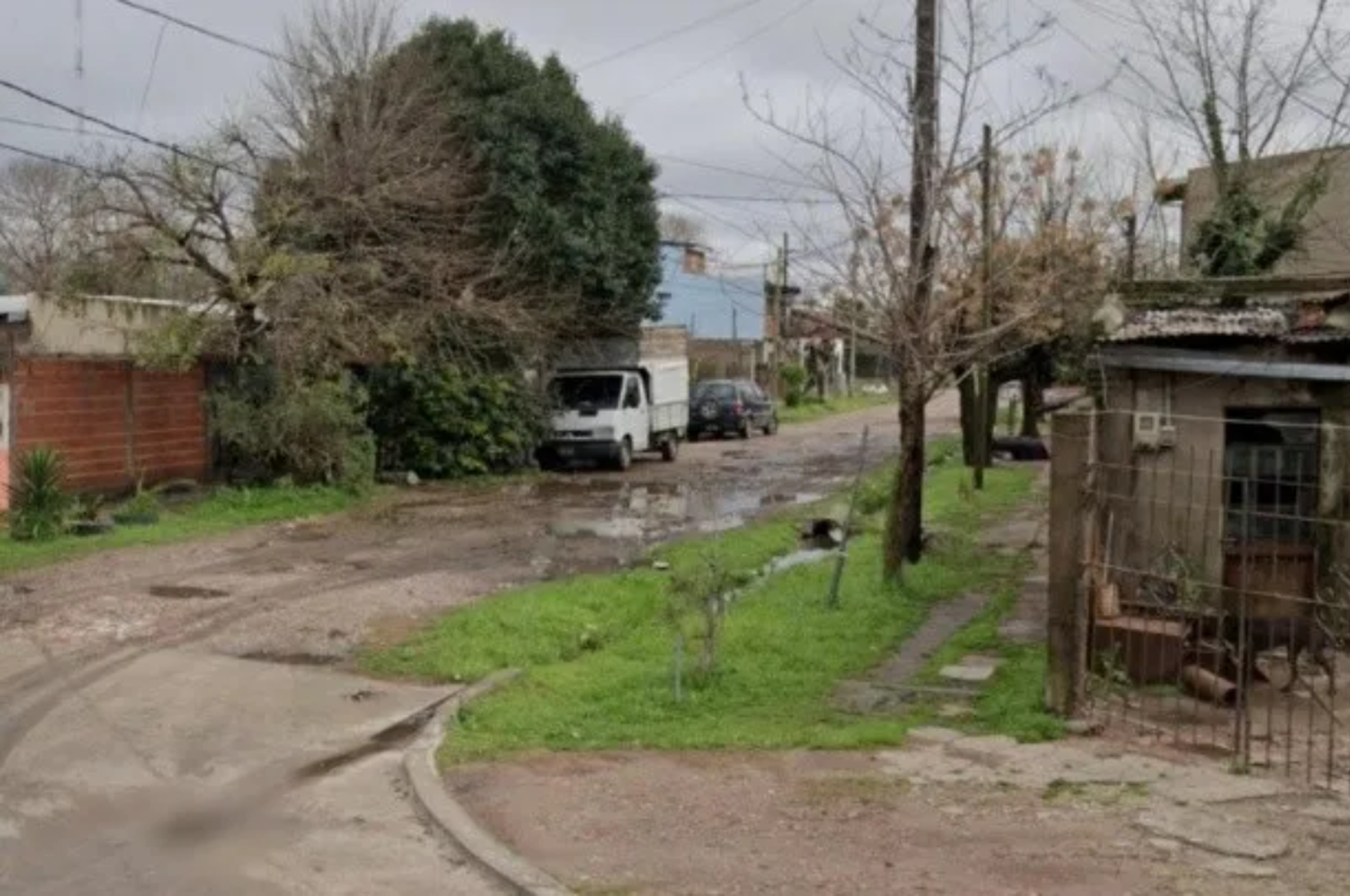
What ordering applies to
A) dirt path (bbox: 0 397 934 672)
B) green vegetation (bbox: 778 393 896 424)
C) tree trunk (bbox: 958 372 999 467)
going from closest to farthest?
dirt path (bbox: 0 397 934 672) → tree trunk (bbox: 958 372 999 467) → green vegetation (bbox: 778 393 896 424)

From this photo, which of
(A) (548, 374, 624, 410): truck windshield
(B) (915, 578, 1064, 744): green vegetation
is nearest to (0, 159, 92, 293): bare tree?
(A) (548, 374, 624, 410): truck windshield

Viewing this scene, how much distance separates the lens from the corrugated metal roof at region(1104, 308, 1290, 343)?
11289 mm

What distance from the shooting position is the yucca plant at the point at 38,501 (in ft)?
55.1

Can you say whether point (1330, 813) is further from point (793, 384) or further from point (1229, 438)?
point (793, 384)

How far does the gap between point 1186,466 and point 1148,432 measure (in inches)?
16.4

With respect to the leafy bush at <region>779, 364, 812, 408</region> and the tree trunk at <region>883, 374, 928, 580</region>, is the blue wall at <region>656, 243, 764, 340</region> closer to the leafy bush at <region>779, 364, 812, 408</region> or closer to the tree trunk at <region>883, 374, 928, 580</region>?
the leafy bush at <region>779, 364, 812, 408</region>

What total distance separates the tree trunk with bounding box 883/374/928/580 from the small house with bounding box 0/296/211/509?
37.2 feet

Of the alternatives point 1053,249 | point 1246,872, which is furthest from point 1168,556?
point 1053,249

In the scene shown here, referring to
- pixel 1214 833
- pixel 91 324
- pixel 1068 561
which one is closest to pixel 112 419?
pixel 91 324

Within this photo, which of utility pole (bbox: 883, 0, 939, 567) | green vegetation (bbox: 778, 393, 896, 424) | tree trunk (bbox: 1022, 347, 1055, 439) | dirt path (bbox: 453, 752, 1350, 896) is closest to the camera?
dirt path (bbox: 453, 752, 1350, 896)

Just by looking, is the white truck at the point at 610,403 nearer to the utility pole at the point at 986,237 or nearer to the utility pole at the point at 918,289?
Result: the utility pole at the point at 986,237

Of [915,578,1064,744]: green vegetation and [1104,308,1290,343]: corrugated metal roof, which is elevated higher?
[1104,308,1290,343]: corrugated metal roof

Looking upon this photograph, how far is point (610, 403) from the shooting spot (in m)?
29.5

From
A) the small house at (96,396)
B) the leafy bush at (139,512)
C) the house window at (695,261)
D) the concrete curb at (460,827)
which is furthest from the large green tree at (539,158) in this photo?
the house window at (695,261)
